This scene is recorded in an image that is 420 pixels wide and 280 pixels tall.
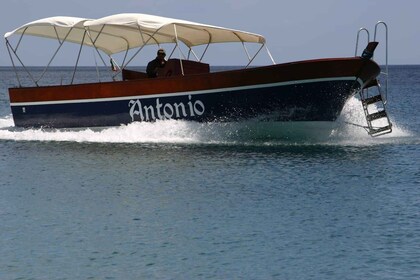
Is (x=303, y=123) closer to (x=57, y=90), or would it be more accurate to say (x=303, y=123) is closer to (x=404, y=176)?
(x=404, y=176)

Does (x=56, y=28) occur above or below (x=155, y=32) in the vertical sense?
above

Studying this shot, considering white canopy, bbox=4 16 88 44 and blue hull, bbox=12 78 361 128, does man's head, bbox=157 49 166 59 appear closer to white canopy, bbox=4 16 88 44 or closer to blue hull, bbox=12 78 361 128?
blue hull, bbox=12 78 361 128

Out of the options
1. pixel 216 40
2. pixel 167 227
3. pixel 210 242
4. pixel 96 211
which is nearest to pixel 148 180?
pixel 96 211

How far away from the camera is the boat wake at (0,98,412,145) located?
62.4 feet

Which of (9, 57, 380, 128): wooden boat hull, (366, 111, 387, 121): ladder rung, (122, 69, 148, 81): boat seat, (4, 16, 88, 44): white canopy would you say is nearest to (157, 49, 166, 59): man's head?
(122, 69, 148, 81): boat seat

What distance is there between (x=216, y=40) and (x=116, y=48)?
350cm

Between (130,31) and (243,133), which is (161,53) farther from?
(243,133)

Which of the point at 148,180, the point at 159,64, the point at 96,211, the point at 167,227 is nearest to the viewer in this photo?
the point at 167,227

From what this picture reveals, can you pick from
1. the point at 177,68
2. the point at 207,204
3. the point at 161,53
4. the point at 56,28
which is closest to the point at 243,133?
the point at 177,68

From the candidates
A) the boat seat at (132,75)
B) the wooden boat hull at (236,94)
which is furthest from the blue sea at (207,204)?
the boat seat at (132,75)

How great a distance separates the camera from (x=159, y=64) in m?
20.8

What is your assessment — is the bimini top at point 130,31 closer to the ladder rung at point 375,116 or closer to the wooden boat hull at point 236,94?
the wooden boat hull at point 236,94

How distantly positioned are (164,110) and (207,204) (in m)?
6.72

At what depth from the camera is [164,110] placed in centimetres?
1958
